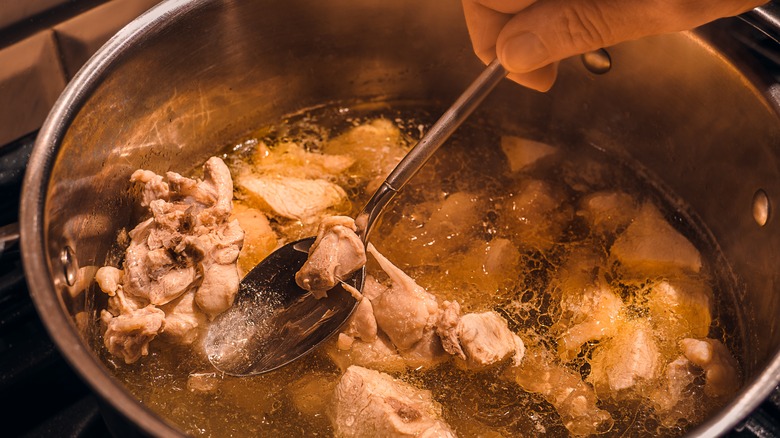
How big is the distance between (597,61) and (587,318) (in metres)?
0.77

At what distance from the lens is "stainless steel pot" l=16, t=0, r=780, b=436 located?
4.33 ft

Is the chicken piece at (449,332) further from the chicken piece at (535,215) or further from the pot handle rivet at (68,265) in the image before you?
the pot handle rivet at (68,265)

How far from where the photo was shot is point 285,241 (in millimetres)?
1699

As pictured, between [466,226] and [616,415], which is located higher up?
[466,226]

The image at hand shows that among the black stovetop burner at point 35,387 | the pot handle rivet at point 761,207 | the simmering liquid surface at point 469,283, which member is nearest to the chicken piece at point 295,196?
the simmering liquid surface at point 469,283

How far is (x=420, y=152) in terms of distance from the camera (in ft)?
5.28

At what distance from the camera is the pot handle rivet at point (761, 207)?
1606 mm

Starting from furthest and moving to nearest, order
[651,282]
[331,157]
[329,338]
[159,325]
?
1. [331,157]
2. [651,282]
3. [329,338]
4. [159,325]

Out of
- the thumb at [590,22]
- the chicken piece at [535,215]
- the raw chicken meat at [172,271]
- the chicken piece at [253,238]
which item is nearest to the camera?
the thumb at [590,22]

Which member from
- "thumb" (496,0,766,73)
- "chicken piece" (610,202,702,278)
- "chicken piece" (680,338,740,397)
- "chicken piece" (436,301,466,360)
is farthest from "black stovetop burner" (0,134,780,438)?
"thumb" (496,0,766,73)

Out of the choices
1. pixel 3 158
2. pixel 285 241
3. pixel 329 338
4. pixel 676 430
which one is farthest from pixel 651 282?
pixel 3 158

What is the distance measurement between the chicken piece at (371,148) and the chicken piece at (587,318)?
0.63 meters

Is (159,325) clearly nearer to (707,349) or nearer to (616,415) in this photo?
(616,415)

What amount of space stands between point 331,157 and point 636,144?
91cm
